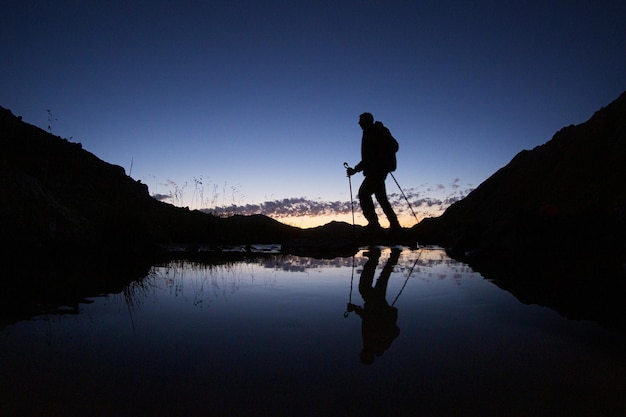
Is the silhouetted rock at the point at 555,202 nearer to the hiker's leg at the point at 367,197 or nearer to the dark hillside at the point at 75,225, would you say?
the hiker's leg at the point at 367,197

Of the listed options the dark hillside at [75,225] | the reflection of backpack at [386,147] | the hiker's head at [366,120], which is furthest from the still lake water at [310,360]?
the hiker's head at [366,120]

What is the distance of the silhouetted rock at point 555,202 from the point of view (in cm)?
730

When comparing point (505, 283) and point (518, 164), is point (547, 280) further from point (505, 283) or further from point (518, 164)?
point (518, 164)

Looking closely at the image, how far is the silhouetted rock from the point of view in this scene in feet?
24.0

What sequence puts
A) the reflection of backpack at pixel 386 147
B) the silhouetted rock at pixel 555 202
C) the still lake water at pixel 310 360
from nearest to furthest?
the still lake water at pixel 310 360
the silhouetted rock at pixel 555 202
the reflection of backpack at pixel 386 147

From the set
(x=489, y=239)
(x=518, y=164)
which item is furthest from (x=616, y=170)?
(x=489, y=239)

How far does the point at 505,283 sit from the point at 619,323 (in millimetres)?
1770

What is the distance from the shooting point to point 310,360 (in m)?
1.67

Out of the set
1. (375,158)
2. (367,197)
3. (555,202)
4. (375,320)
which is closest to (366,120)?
(375,158)

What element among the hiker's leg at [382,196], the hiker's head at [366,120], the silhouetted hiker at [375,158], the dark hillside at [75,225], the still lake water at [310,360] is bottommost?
the still lake water at [310,360]

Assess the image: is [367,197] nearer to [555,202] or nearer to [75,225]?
[75,225]

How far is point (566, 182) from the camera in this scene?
29578mm

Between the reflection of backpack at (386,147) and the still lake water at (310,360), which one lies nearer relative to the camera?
the still lake water at (310,360)

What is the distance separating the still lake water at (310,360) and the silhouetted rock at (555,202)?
471cm
